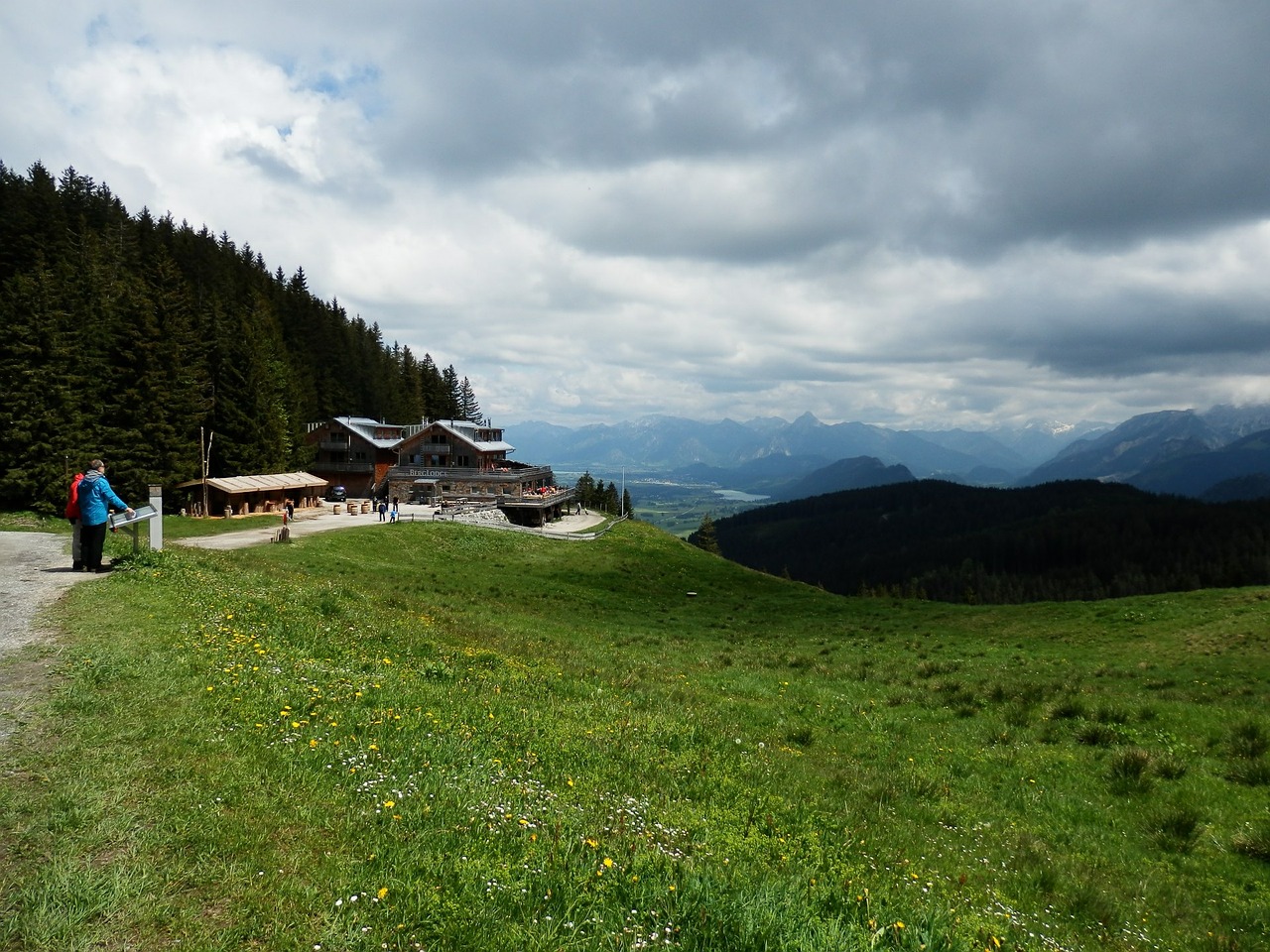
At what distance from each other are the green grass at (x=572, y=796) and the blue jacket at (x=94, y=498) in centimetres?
208

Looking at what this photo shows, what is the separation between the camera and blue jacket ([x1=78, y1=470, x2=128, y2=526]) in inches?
720

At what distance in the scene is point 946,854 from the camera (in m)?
9.40

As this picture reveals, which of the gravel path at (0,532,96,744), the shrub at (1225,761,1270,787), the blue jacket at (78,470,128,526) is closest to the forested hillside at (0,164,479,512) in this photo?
the gravel path at (0,532,96,744)

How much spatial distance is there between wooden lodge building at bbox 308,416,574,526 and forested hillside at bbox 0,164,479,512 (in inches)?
296

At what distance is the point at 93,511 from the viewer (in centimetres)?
1859

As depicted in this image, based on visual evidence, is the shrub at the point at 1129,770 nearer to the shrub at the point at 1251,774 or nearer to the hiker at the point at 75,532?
the shrub at the point at 1251,774

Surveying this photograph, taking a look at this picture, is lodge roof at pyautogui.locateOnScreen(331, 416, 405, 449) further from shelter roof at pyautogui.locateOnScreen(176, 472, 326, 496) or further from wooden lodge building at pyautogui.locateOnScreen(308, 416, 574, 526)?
shelter roof at pyautogui.locateOnScreen(176, 472, 326, 496)

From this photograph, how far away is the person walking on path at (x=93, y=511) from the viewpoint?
60.1 feet

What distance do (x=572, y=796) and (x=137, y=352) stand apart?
63880 millimetres

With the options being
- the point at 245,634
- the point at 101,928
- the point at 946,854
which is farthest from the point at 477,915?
the point at 245,634

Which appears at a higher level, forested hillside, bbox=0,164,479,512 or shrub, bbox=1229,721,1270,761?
forested hillside, bbox=0,164,479,512

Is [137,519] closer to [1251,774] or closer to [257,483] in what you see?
[1251,774]

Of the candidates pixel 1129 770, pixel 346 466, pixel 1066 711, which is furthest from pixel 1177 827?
pixel 346 466

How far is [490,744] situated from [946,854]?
6986mm
